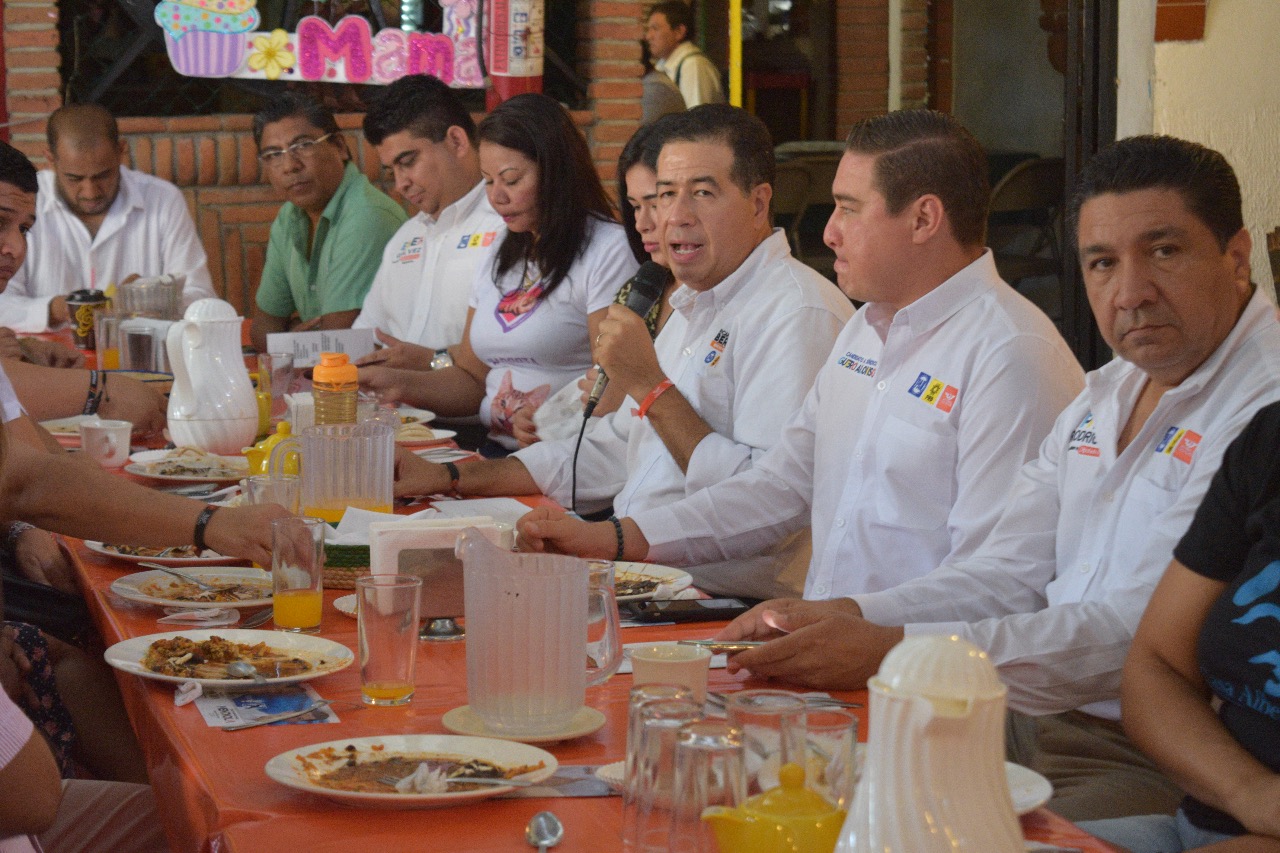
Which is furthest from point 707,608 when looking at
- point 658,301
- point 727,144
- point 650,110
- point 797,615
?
point 650,110

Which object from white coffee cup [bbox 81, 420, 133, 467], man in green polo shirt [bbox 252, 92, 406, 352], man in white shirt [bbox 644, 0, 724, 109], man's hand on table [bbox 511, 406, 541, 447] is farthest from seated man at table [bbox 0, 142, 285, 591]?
man in white shirt [bbox 644, 0, 724, 109]

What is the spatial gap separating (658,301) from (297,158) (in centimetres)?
223

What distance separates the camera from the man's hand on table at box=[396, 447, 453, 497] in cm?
278

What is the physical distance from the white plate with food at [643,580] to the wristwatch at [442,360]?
2.10 m

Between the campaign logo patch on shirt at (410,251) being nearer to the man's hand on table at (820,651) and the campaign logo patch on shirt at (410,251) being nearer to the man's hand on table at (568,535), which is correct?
the man's hand on table at (568,535)

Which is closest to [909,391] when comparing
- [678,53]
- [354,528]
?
[354,528]

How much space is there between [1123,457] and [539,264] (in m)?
2.22

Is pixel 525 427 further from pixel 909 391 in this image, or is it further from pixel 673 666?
Answer: pixel 673 666

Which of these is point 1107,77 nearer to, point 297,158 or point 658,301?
point 658,301

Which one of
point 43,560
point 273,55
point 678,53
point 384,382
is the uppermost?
point 678,53

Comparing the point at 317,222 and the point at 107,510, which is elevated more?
the point at 317,222

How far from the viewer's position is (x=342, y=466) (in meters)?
2.42

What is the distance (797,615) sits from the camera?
5.76 ft

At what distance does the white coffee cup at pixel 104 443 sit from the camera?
10.0 ft
